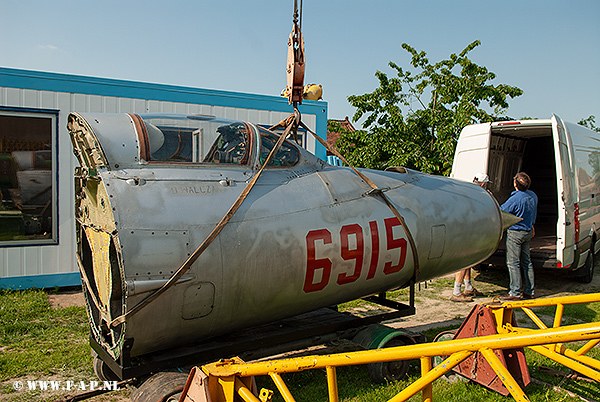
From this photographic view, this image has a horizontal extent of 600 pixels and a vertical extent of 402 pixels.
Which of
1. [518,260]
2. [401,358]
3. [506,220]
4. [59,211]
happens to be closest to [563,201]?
[518,260]

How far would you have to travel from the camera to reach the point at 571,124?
845cm

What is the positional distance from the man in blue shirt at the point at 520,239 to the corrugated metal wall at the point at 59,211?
22.7 feet

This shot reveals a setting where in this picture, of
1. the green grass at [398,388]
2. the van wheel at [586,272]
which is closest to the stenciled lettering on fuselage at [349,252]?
the green grass at [398,388]

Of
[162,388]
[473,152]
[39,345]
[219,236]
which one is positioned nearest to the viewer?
[162,388]

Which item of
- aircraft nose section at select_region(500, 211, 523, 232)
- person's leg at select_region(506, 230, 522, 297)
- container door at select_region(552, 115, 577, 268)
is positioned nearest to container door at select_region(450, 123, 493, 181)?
container door at select_region(552, 115, 577, 268)

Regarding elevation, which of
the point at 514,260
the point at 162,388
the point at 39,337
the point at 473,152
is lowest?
the point at 39,337

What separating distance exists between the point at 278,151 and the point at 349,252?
Result: 3.95ft

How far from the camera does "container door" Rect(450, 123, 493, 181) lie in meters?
8.51

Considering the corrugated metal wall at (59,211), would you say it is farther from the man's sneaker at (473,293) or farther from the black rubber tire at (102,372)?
the man's sneaker at (473,293)

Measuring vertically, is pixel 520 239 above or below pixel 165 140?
below

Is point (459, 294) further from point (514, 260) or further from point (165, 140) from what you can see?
point (165, 140)

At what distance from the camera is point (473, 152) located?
8.73 meters

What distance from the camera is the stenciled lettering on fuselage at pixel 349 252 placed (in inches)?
157

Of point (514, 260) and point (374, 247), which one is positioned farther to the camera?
point (514, 260)
